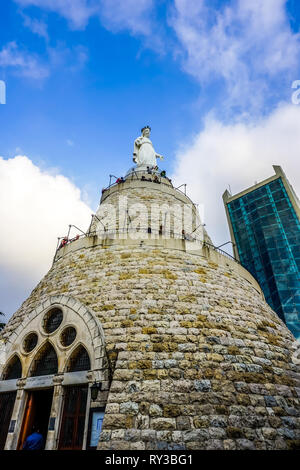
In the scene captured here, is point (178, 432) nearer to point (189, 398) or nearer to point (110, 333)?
point (189, 398)

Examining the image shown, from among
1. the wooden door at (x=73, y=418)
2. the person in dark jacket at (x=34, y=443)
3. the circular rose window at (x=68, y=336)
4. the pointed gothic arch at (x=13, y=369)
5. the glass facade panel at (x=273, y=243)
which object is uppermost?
the glass facade panel at (x=273, y=243)

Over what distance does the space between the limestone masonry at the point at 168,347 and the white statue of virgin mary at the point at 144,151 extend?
1090cm

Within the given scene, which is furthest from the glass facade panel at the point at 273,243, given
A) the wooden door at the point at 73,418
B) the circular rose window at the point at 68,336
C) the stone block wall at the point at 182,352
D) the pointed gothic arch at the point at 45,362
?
the pointed gothic arch at the point at 45,362

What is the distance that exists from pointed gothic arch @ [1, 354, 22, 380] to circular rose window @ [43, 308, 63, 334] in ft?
3.39

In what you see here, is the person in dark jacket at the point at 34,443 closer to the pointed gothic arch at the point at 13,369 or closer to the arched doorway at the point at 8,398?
the arched doorway at the point at 8,398

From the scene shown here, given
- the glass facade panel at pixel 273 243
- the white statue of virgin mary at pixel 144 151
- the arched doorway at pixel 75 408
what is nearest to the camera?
the arched doorway at pixel 75 408

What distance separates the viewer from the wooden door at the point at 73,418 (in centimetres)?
522

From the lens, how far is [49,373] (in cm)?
610

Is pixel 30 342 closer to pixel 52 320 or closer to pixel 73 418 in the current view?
pixel 52 320

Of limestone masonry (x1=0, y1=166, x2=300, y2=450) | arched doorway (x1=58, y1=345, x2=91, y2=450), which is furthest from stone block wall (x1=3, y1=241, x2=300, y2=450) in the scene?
arched doorway (x1=58, y1=345, x2=91, y2=450)

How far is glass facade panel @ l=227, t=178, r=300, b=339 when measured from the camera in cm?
1934

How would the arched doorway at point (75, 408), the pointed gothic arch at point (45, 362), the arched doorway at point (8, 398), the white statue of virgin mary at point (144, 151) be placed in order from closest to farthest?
the arched doorway at point (75, 408) < the arched doorway at point (8, 398) < the pointed gothic arch at point (45, 362) < the white statue of virgin mary at point (144, 151)
